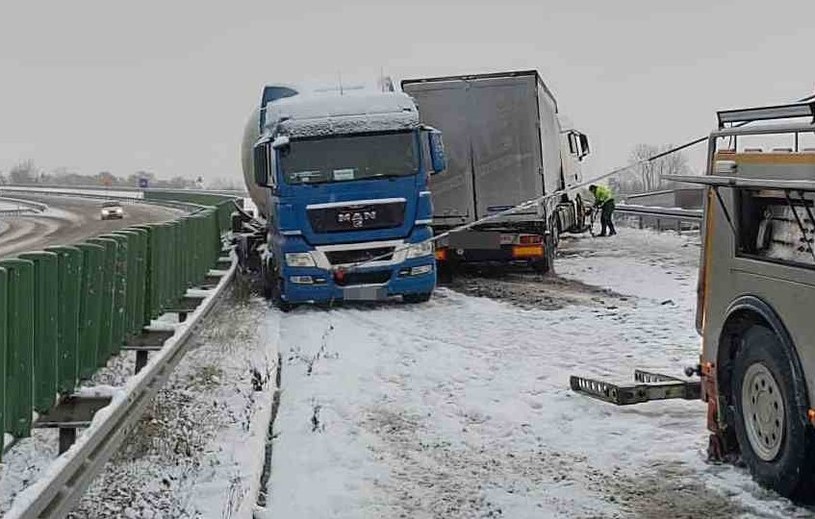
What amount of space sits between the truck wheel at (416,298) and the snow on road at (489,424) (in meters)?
1.13

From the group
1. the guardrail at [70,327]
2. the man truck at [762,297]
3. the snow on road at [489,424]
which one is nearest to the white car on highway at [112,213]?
the snow on road at [489,424]

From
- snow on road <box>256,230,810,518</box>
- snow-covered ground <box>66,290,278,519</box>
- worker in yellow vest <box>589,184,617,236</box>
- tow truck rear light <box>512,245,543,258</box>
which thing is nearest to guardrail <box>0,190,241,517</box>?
snow-covered ground <box>66,290,278,519</box>

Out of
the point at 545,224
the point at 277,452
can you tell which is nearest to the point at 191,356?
the point at 277,452

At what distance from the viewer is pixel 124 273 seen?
27.6 feet

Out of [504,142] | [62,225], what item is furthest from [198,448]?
[62,225]

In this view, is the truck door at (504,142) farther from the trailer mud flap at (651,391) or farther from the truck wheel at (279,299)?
the trailer mud flap at (651,391)

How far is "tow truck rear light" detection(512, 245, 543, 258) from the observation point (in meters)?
18.1

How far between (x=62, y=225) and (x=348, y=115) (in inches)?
1571

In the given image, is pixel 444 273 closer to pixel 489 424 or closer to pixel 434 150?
pixel 434 150

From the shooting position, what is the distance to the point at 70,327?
6629 millimetres

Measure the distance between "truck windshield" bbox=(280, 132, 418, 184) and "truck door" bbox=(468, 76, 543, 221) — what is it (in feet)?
12.8

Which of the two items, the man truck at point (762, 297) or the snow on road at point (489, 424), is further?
the snow on road at point (489, 424)

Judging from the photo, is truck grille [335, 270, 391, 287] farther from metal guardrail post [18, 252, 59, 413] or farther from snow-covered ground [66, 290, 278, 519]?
metal guardrail post [18, 252, 59, 413]

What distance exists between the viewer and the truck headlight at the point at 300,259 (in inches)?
582
